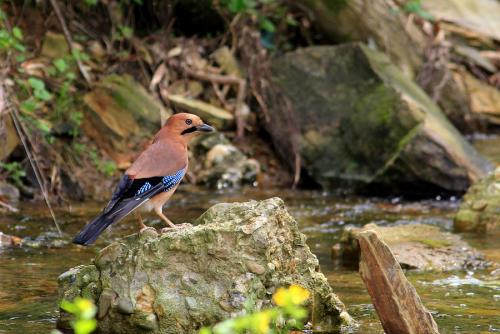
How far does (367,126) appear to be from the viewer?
10.3 meters

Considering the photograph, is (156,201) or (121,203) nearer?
(121,203)

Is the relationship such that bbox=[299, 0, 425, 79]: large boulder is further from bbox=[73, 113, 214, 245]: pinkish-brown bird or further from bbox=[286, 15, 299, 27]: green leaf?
bbox=[73, 113, 214, 245]: pinkish-brown bird

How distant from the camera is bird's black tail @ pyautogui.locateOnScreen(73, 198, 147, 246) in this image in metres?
4.63

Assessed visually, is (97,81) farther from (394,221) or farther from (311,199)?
(394,221)

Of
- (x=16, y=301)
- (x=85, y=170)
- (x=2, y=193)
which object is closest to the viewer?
(x=16, y=301)

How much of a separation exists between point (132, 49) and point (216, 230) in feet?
21.7

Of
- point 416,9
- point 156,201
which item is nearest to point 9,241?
point 156,201

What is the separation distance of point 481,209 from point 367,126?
8.31 feet

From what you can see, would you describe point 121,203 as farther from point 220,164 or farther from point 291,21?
point 291,21

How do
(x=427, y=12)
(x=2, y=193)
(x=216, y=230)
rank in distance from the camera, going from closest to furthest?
1. (x=216, y=230)
2. (x=2, y=193)
3. (x=427, y=12)

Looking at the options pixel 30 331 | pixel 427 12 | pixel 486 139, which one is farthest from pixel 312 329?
pixel 427 12

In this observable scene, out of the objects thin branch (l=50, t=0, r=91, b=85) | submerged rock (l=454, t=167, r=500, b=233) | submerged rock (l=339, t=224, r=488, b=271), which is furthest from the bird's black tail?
thin branch (l=50, t=0, r=91, b=85)

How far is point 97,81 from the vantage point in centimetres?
1002

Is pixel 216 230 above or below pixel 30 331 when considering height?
above
